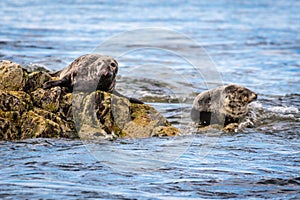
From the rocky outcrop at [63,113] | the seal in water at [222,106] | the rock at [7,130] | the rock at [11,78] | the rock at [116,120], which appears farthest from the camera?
the seal in water at [222,106]

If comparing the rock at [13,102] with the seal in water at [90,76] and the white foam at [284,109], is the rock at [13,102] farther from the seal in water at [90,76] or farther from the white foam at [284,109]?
the white foam at [284,109]

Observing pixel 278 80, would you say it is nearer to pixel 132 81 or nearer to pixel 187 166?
pixel 132 81

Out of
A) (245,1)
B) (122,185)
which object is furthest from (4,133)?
(245,1)

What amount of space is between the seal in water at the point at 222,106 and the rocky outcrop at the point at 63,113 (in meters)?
1.45

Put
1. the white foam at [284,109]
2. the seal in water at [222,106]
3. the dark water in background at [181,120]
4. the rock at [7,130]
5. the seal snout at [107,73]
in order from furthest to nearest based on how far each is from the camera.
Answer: the white foam at [284,109]
the seal in water at [222,106]
the seal snout at [107,73]
the rock at [7,130]
the dark water in background at [181,120]

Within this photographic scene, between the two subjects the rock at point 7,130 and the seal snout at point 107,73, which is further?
the seal snout at point 107,73

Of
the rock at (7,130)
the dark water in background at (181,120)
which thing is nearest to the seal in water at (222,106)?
the dark water in background at (181,120)

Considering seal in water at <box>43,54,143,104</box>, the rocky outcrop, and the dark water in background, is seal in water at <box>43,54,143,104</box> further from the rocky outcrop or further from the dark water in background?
the dark water in background

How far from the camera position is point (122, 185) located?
6.70 meters

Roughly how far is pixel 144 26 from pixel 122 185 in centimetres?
2412

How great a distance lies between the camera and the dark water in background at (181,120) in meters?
6.66

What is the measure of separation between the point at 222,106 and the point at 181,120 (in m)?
0.98

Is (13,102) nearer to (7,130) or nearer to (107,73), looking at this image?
(7,130)

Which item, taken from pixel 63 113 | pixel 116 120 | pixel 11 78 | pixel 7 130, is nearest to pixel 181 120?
pixel 116 120
